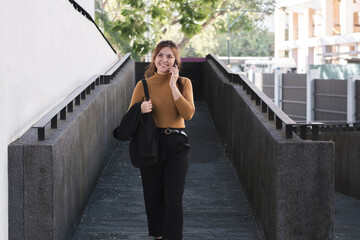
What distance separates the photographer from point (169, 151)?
203 inches

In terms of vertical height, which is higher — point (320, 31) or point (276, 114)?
point (320, 31)

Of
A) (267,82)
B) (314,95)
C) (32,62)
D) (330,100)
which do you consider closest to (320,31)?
(267,82)

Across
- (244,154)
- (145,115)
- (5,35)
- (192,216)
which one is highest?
(5,35)

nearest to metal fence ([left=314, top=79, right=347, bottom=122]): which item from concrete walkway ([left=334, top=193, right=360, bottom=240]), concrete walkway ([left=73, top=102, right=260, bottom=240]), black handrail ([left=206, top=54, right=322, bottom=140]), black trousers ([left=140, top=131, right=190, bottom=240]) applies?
concrete walkway ([left=334, top=193, right=360, bottom=240])

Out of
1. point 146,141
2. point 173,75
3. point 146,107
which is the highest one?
point 173,75

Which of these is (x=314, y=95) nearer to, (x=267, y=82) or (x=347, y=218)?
(x=267, y=82)

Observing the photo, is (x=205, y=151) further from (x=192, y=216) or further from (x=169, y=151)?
(x=169, y=151)

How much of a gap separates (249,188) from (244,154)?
0.58 m

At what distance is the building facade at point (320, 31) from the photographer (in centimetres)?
4634

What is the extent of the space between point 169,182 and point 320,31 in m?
50.0

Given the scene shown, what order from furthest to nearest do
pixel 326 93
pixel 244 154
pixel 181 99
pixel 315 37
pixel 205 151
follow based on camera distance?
pixel 315 37 < pixel 326 93 < pixel 205 151 < pixel 244 154 < pixel 181 99

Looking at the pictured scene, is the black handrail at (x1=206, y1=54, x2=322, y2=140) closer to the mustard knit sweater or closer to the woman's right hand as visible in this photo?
the mustard knit sweater

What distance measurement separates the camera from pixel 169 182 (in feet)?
17.1

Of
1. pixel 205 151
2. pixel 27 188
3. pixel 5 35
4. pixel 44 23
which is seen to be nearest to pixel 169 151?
pixel 27 188
